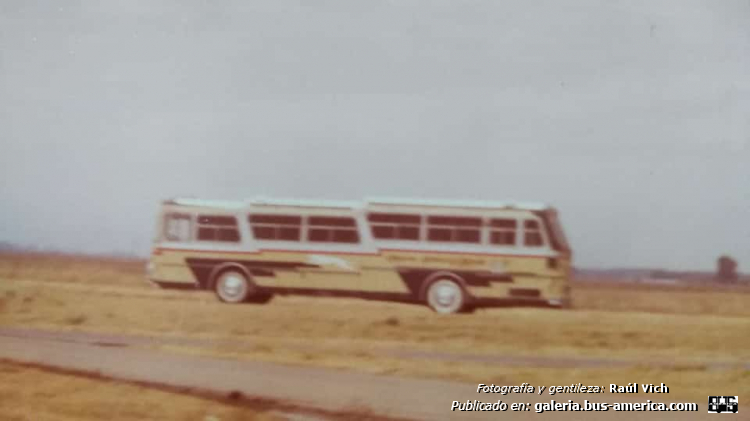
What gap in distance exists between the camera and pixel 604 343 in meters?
6.29

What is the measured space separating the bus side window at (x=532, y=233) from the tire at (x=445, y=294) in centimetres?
69

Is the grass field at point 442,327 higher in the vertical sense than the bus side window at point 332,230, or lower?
lower

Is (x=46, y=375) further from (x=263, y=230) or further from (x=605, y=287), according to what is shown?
(x=605, y=287)

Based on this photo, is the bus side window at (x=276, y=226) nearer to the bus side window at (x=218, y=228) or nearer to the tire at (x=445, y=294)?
the bus side window at (x=218, y=228)

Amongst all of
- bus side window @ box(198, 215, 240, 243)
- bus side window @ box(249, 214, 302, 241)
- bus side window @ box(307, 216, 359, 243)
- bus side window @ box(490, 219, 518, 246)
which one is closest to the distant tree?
bus side window @ box(490, 219, 518, 246)

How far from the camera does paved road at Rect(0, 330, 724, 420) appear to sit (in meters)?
5.77

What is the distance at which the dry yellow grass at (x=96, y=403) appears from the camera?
5.78 meters

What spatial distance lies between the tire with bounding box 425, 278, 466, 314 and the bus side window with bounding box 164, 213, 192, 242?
81.1 inches

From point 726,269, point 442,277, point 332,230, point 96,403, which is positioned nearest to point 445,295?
point 442,277

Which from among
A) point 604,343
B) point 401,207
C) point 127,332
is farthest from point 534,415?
point 127,332

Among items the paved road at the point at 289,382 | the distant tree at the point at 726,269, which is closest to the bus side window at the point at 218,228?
the paved road at the point at 289,382

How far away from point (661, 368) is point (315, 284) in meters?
2.79

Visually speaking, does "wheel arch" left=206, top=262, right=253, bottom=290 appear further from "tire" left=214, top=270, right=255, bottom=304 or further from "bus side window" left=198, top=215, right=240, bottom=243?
"bus side window" left=198, top=215, right=240, bottom=243

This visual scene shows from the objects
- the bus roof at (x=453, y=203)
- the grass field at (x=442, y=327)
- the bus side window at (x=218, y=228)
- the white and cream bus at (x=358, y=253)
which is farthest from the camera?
the bus side window at (x=218, y=228)
